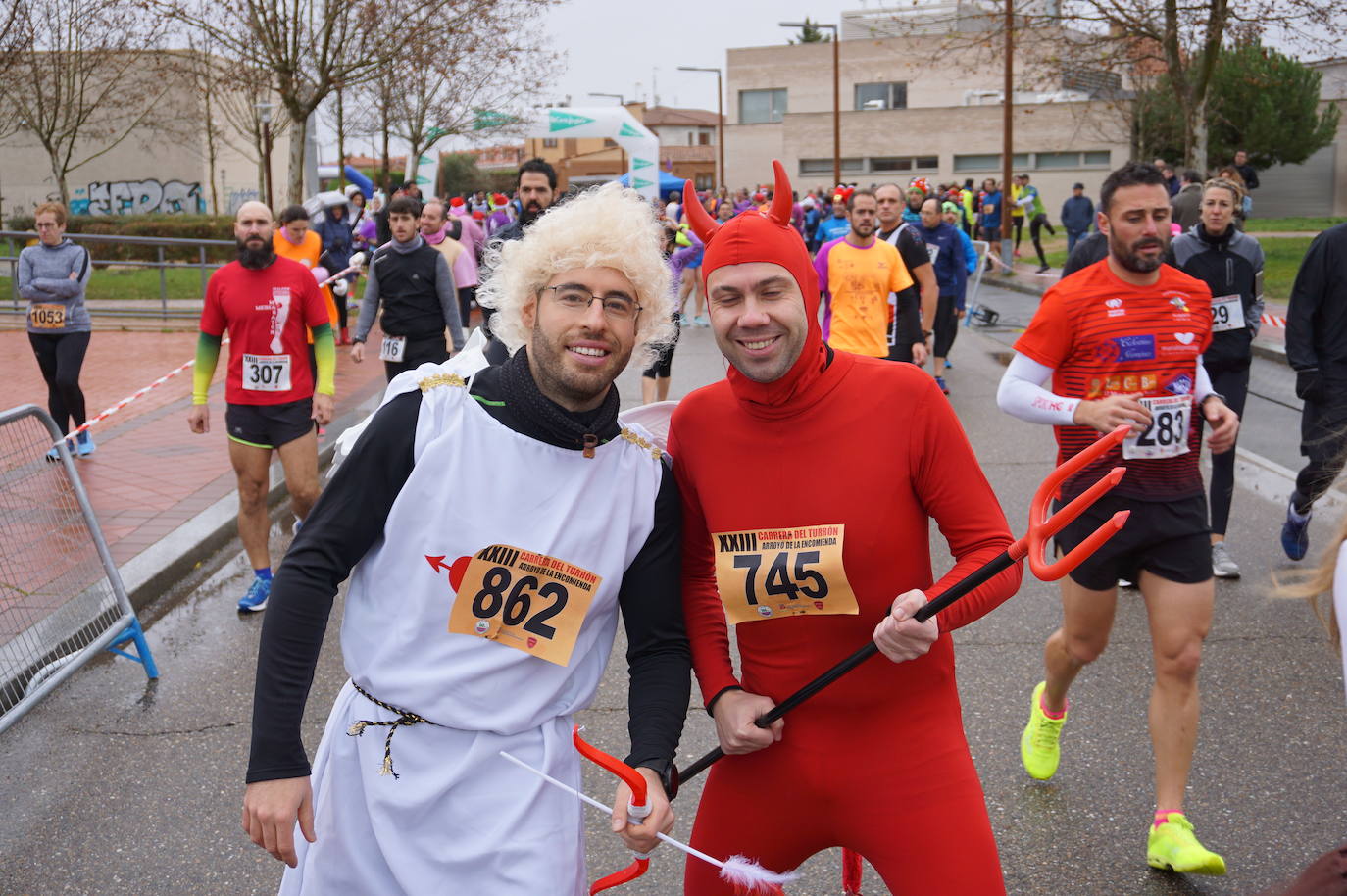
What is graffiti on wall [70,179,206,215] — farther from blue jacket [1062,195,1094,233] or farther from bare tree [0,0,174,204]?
blue jacket [1062,195,1094,233]

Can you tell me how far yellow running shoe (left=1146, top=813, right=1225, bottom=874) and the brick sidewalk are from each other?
5473 millimetres

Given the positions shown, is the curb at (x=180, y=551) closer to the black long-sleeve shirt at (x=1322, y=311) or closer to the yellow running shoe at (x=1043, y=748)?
the yellow running shoe at (x=1043, y=748)

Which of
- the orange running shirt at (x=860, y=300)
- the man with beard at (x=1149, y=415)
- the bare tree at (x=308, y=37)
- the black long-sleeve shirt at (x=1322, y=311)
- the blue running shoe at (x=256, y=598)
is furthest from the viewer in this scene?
the bare tree at (x=308, y=37)

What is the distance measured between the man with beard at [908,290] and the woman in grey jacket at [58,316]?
20.6ft

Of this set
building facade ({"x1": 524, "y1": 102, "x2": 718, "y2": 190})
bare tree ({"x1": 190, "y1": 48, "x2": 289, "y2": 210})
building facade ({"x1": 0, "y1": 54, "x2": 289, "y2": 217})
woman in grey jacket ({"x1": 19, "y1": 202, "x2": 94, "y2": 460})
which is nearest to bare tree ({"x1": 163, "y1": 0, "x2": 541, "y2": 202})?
bare tree ({"x1": 190, "y1": 48, "x2": 289, "y2": 210})

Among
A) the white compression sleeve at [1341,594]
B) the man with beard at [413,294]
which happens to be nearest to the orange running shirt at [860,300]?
the man with beard at [413,294]

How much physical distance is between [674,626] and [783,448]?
17.0 inches

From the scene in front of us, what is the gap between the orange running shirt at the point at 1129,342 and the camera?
392cm

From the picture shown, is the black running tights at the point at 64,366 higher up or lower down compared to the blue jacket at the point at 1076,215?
lower down

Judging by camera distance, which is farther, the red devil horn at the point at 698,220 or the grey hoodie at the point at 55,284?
the grey hoodie at the point at 55,284

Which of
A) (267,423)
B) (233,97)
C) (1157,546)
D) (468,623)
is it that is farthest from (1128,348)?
(233,97)

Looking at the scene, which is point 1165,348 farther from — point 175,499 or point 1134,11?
point 1134,11

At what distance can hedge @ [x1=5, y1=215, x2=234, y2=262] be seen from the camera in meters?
27.1

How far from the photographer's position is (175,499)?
8.25 meters
